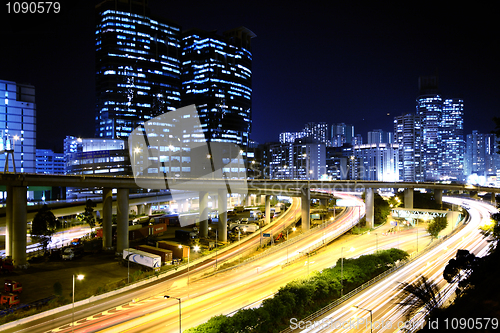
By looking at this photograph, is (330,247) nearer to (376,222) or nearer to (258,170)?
(376,222)

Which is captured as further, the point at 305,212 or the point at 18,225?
the point at 305,212

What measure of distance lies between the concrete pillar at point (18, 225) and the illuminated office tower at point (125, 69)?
12032 centimetres

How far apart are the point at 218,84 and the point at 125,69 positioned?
153 ft

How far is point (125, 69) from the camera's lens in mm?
155375

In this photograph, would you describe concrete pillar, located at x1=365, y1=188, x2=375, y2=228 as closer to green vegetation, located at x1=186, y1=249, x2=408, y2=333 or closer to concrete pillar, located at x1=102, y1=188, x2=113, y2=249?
green vegetation, located at x1=186, y1=249, x2=408, y2=333

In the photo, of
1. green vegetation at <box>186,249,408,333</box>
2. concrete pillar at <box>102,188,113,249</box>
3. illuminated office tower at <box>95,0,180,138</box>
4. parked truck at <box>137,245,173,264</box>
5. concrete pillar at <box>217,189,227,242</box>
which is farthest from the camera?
illuminated office tower at <box>95,0,180,138</box>

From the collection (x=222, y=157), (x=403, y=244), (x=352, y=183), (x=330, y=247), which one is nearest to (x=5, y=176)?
(x=330, y=247)

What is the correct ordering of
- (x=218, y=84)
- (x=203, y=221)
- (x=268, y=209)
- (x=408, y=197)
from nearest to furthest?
1. (x=203, y=221)
2. (x=268, y=209)
3. (x=408, y=197)
4. (x=218, y=84)

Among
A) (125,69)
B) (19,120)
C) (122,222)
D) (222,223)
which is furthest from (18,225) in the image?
(125,69)

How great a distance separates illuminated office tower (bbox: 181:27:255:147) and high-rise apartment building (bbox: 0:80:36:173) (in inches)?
3383

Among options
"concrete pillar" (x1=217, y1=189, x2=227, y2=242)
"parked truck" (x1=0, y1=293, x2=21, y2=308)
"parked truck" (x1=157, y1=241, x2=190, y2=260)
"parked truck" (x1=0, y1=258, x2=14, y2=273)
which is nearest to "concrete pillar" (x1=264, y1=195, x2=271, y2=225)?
"concrete pillar" (x1=217, y1=189, x2=227, y2=242)

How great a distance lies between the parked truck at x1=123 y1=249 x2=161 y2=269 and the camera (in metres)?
40.5

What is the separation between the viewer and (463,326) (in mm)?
15102

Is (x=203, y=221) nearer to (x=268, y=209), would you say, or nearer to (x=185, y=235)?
(x=185, y=235)
